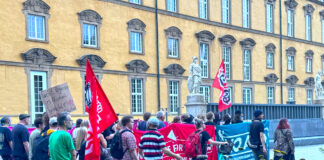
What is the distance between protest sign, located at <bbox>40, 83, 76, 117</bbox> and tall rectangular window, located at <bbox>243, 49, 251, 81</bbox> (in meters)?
26.8

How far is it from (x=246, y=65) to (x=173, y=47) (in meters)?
8.73

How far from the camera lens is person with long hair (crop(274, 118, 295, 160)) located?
11334 mm

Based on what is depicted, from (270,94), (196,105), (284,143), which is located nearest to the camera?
(284,143)

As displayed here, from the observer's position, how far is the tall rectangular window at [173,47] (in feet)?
100

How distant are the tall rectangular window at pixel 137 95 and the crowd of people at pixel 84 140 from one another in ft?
51.2

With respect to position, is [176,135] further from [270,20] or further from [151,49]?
[270,20]

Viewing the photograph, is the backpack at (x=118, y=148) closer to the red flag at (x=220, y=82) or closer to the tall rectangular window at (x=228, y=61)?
the red flag at (x=220, y=82)

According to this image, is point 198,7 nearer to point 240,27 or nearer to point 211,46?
point 211,46

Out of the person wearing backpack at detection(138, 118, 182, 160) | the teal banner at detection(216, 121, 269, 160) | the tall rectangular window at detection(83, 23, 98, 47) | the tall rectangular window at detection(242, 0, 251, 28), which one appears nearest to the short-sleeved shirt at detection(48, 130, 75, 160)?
the person wearing backpack at detection(138, 118, 182, 160)

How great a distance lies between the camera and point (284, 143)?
11.4m

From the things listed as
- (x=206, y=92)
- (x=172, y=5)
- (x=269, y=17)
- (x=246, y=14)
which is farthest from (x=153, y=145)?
(x=269, y=17)

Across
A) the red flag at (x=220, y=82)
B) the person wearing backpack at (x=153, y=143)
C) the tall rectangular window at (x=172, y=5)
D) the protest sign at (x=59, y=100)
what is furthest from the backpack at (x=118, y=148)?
the tall rectangular window at (x=172, y=5)

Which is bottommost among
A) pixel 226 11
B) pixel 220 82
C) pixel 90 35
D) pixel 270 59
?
pixel 220 82

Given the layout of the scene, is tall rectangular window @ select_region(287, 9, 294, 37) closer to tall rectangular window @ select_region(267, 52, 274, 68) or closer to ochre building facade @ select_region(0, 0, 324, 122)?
ochre building facade @ select_region(0, 0, 324, 122)
